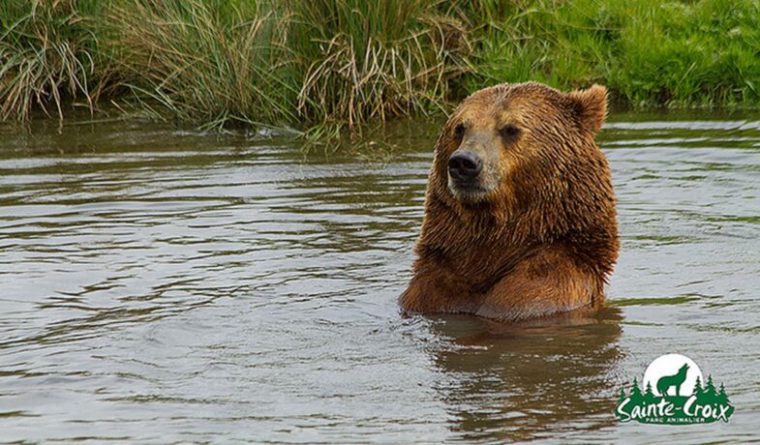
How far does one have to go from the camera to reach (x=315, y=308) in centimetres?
722

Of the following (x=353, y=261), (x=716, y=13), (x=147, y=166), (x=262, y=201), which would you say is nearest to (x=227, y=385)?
(x=353, y=261)

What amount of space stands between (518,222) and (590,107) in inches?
28.7

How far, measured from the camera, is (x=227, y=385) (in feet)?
19.4

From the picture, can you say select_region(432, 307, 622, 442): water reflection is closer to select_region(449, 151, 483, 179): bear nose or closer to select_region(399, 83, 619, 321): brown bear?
select_region(399, 83, 619, 321): brown bear

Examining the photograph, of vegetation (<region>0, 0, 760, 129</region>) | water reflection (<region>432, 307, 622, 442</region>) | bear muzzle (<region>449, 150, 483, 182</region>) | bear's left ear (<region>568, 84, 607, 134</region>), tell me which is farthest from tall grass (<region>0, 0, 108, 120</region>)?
water reflection (<region>432, 307, 622, 442</region>)

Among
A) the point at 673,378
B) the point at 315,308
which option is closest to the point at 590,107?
the point at 315,308

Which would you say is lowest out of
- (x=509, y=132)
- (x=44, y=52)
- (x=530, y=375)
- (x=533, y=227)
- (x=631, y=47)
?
(x=530, y=375)

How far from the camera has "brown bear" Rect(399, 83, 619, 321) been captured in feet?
22.6

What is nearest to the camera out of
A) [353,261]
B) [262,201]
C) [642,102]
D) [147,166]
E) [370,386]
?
[370,386]

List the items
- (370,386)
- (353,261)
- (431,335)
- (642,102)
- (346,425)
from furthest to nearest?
(642,102) < (353,261) < (431,335) < (370,386) < (346,425)

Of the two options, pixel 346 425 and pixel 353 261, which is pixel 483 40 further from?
pixel 346 425

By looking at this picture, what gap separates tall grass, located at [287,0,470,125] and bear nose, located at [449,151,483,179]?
522 centimetres

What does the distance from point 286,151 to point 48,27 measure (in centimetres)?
305

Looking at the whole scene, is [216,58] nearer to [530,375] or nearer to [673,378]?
[530,375]
